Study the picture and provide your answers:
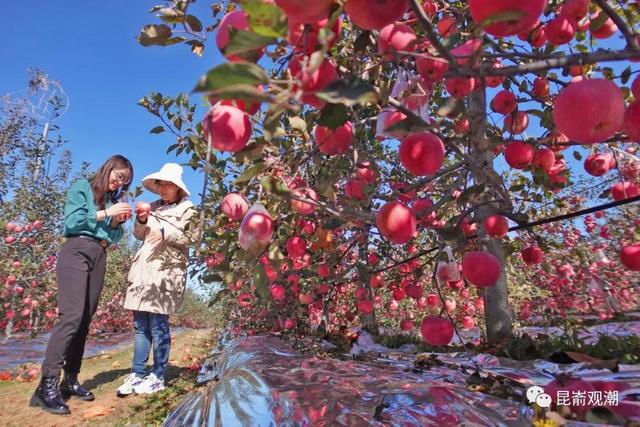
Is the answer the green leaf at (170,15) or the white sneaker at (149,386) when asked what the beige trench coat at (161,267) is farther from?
the green leaf at (170,15)

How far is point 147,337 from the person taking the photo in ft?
11.4

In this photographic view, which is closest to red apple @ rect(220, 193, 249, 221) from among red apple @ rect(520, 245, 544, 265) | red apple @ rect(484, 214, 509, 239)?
red apple @ rect(484, 214, 509, 239)

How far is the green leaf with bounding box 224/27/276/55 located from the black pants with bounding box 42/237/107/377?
10.4 ft

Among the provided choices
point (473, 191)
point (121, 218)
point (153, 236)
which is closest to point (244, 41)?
point (473, 191)

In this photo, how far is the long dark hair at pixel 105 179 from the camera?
322 cm

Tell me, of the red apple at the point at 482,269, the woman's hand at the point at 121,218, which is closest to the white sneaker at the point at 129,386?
the woman's hand at the point at 121,218

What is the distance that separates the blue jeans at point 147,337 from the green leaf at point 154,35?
2.99 meters

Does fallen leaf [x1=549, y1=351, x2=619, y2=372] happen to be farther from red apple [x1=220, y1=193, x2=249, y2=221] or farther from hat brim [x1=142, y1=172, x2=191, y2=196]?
hat brim [x1=142, y1=172, x2=191, y2=196]

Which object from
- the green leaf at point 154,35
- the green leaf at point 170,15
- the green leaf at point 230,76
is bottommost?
the green leaf at point 230,76

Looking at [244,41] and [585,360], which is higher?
[244,41]

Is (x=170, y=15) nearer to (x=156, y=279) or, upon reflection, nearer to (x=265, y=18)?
(x=265, y=18)

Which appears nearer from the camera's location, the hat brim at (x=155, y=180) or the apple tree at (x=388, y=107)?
the apple tree at (x=388, y=107)

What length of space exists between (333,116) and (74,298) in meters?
3.20

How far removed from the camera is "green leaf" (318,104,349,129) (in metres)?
0.67
